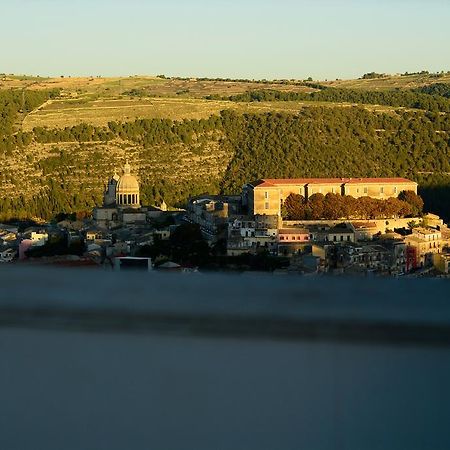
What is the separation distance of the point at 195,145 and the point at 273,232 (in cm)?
1464

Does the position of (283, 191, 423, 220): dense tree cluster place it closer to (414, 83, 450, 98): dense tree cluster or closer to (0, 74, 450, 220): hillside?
(0, 74, 450, 220): hillside

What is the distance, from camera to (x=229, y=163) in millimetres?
33719

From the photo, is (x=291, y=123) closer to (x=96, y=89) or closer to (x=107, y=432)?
(x=96, y=89)

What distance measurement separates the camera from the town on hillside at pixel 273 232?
1894 centimetres

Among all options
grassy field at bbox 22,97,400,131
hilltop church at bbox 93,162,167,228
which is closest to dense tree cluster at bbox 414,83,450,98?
grassy field at bbox 22,97,400,131

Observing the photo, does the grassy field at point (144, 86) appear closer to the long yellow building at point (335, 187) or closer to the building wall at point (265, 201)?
the long yellow building at point (335, 187)

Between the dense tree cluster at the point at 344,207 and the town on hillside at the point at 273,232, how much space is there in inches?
0.8

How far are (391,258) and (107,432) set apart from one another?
18561 millimetres

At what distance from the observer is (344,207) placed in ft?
73.8

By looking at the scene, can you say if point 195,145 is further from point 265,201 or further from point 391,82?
point 391,82

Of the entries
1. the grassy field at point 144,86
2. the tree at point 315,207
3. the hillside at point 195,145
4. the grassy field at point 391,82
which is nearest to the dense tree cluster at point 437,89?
the grassy field at point 391,82

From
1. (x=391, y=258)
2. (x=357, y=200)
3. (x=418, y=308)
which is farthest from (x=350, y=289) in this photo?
(x=357, y=200)

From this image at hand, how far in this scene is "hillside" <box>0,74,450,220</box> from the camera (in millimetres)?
31125

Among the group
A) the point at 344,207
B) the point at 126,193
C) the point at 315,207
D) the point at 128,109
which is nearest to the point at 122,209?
the point at 126,193
